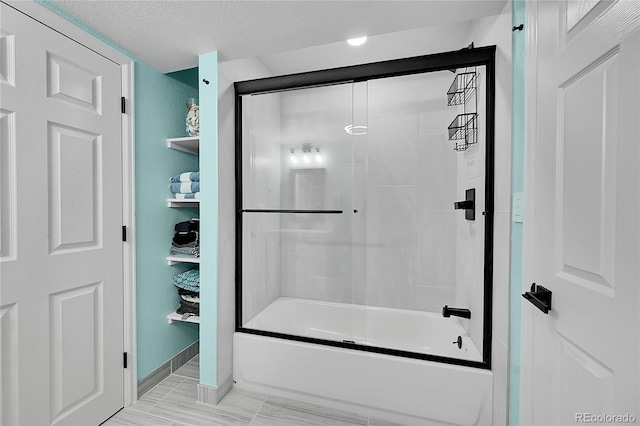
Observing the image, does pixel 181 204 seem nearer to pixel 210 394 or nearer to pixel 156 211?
pixel 156 211

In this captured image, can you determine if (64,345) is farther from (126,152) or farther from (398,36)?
(398,36)

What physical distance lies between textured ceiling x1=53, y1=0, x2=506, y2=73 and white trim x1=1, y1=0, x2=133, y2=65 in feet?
0.21

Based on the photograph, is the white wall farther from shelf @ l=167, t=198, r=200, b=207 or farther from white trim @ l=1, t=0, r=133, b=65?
white trim @ l=1, t=0, r=133, b=65

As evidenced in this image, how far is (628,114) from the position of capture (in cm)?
67

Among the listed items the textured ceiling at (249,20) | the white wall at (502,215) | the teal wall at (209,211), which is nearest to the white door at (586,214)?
the white wall at (502,215)

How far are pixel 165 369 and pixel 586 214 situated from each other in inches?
97.6

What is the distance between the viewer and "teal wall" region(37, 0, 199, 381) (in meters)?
1.78

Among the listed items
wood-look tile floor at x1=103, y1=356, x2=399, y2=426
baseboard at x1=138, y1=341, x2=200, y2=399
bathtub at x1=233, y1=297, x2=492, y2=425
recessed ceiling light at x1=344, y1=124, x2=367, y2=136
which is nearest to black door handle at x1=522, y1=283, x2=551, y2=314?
bathtub at x1=233, y1=297, x2=492, y2=425

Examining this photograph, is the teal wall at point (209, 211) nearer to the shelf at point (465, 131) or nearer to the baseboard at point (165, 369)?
the baseboard at point (165, 369)

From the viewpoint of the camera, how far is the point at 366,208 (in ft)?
7.77

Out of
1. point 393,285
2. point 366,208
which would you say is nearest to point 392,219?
point 366,208

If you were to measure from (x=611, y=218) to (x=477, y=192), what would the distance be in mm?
940

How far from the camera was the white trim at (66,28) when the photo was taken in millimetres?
1204

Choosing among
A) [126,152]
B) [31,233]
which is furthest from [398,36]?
[31,233]
